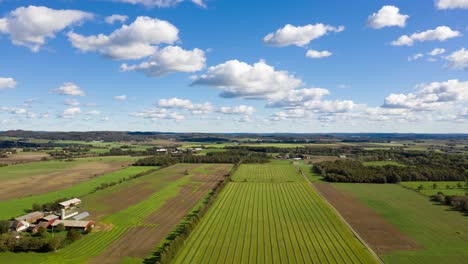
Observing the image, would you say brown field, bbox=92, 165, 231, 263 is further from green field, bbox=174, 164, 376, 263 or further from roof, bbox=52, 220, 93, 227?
roof, bbox=52, 220, 93, 227

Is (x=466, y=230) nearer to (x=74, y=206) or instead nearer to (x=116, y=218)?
(x=116, y=218)

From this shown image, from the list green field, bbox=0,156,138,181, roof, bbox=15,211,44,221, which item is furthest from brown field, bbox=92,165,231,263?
green field, bbox=0,156,138,181

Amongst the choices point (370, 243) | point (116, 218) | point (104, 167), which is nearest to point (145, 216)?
point (116, 218)

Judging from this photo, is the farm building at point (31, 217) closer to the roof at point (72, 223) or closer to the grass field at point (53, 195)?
the roof at point (72, 223)

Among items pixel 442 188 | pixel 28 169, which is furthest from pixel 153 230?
pixel 28 169

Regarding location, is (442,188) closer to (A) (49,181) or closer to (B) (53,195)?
(B) (53,195)

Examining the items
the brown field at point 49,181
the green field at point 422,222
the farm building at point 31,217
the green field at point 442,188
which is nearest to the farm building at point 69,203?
the farm building at point 31,217
